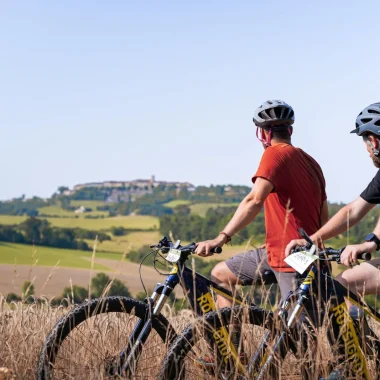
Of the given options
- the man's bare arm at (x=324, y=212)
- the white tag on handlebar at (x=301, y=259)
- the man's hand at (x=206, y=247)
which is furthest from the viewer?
the man's bare arm at (x=324, y=212)

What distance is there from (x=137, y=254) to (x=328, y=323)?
95429mm

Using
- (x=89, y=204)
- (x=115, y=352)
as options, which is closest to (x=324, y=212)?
(x=115, y=352)

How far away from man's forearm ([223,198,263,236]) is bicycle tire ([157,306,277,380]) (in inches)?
22.4

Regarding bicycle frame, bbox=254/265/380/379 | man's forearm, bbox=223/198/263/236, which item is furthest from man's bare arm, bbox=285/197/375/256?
man's forearm, bbox=223/198/263/236

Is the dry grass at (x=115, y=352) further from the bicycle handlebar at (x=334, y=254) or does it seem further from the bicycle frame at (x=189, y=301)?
the bicycle handlebar at (x=334, y=254)

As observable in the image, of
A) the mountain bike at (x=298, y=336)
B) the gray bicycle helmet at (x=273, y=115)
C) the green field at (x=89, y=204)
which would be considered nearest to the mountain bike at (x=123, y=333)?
the mountain bike at (x=298, y=336)

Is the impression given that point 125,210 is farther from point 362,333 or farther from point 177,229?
point 362,333

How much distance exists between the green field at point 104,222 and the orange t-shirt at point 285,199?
12422cm

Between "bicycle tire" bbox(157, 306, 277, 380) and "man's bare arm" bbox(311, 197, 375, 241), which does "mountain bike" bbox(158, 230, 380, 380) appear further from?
"man's bare arm" bbox(311, 197, 375, 241)

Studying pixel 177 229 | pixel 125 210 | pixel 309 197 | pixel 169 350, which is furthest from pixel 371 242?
pixel 125 210

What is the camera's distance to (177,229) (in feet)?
396

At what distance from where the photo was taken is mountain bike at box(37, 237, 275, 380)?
466 centimetres

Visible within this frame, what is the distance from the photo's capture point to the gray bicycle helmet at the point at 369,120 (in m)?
4.86

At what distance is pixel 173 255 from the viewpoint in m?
4.89
